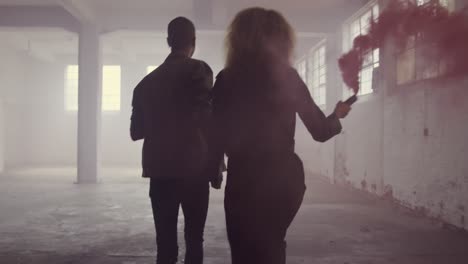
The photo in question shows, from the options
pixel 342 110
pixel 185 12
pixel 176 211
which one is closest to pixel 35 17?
pixel 185 12

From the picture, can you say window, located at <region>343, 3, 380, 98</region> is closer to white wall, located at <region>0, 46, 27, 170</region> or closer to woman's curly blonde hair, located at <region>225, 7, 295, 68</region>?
woman's curly blonde hair, located at <region>225, 7, 295, 68</region>

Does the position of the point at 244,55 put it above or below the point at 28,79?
below

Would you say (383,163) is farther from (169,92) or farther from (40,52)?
(40,52)

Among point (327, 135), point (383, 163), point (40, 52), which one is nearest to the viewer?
point (327, 135)

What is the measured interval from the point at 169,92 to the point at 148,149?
0.33 meters

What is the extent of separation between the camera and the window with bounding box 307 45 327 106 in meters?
10.4

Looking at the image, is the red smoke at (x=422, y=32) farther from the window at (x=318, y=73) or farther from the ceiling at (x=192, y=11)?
the window at (x=318, y=73)

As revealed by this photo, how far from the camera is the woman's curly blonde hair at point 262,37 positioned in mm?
1582

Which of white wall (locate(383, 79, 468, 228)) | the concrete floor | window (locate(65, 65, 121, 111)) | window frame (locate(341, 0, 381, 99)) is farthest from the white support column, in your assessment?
window (locate(65, 65, 121, 111))

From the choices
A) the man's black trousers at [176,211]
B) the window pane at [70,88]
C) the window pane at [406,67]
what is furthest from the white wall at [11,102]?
the man's black trousers at [176,211]

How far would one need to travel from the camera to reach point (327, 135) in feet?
5.20

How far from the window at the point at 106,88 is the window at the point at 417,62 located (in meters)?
13.0

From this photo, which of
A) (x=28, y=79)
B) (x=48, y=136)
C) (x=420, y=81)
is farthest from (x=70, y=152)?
(x=420, y=81)

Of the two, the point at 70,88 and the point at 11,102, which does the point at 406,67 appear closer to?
the point at 11,102
